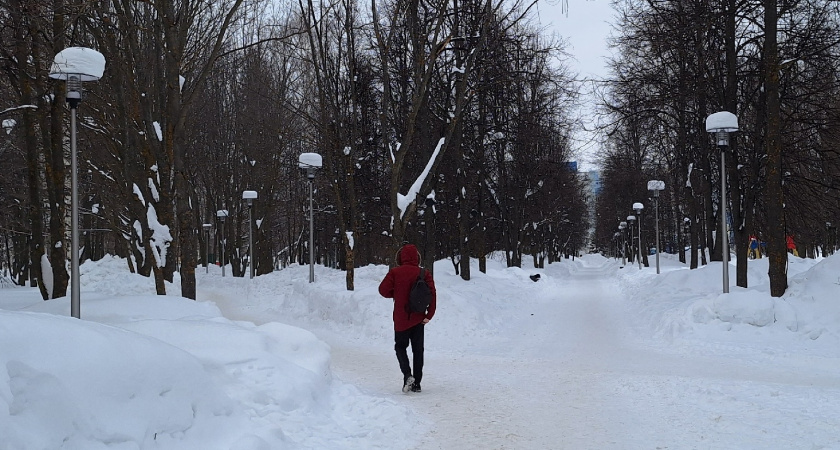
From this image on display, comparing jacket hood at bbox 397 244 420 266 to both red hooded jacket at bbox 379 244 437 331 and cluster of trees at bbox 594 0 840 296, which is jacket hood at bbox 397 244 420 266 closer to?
red hooded jacket at bbox 379 244 437 331

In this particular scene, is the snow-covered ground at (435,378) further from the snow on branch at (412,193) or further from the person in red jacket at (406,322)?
the snow on branch at (412,193)

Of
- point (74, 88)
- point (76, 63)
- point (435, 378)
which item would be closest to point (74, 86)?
point (74, 88)

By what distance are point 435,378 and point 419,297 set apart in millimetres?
1586

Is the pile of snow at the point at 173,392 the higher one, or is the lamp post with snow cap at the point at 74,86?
the lamp post with snow cap at the point at 74,86

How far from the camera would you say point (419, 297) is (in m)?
8.23

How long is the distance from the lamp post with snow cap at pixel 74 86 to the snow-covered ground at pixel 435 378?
0.73m

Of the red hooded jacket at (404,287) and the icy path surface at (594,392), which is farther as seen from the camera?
the red hooded jacket at (404,287)

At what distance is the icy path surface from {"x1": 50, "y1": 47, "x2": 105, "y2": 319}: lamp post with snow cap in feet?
12.2

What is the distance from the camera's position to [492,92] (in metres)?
24.9

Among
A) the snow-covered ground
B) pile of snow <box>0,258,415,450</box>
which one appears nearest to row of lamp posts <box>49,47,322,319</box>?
the snow-covered ground

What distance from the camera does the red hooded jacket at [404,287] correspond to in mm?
8320

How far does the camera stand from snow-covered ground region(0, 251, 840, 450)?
14.6 feet

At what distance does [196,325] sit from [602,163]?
37.0m

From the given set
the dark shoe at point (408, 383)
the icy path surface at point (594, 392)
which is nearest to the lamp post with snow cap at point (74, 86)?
the icy path surface at point (594, 392)
